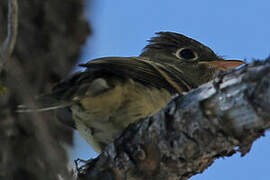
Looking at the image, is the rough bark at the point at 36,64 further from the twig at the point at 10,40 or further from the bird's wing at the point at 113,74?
the twig at the point at 10,40

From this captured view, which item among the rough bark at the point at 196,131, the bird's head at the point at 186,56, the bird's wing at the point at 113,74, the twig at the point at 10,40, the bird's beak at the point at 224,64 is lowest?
the rough bark at the point at 196,131

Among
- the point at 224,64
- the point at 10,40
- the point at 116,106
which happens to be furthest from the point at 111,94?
the point at 224,64

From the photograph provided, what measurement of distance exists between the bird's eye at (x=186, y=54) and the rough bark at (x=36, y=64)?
1.01 meters

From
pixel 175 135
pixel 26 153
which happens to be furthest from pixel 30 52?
→ pixel 175 135

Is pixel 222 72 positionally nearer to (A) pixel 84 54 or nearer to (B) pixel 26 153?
(B) pixel 26 153

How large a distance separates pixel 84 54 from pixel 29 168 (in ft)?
4.77

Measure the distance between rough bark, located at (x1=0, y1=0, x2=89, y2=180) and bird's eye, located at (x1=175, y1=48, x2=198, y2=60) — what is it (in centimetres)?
101

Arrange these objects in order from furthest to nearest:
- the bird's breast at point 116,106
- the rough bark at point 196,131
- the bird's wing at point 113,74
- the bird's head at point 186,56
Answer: the bird's head at point 186,56
the bird's breast at point 116,106
the bird's wing at point 113,74
the rough bark at point 196,131

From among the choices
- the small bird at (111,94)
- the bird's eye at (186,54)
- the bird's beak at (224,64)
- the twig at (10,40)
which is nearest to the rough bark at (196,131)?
the small bird at (111,94)

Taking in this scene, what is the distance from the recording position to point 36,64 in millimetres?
4598

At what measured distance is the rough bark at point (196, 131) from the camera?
2027mm

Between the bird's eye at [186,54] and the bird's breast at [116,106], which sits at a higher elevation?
the bird's eye at [186,54]

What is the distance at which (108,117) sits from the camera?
3367 millimetres

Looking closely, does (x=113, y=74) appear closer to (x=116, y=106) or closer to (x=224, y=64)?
(x=116, y=106)
